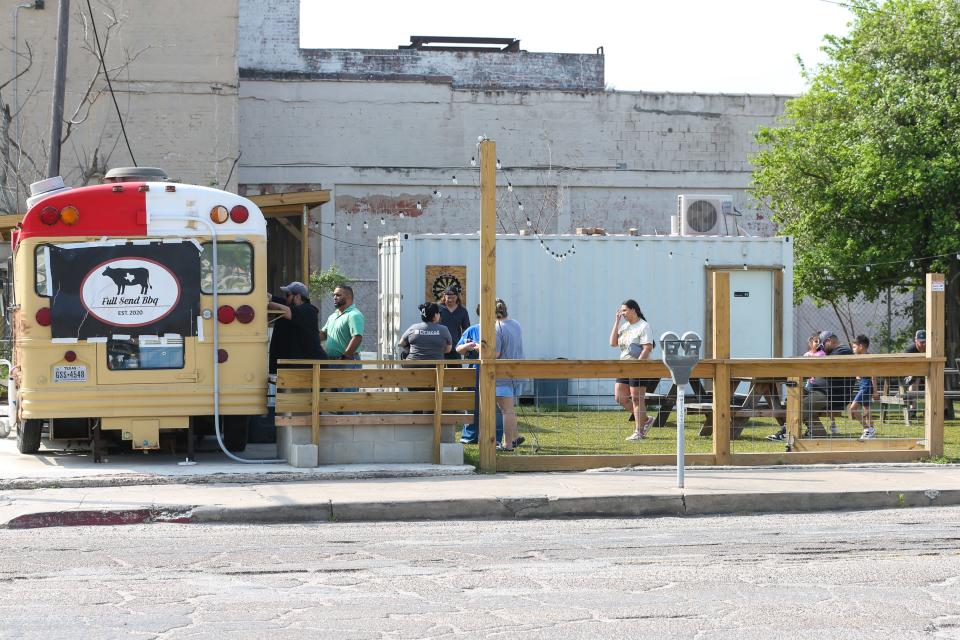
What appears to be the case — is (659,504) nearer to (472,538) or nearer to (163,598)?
(472,538)

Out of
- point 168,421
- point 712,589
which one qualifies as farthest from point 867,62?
point 712,589

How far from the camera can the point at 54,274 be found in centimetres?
1174

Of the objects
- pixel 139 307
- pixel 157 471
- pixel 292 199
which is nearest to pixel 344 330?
pixel 139 307

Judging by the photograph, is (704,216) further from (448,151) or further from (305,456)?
(448,151)

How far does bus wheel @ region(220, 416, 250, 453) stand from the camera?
1252 centimetres

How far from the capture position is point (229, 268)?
12.1 metres

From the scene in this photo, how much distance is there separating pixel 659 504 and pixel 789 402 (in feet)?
12.3

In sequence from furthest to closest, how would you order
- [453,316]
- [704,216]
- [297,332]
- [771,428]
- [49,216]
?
[704,216] < [771,428] < [453,316] < [297,332] < [49,216]

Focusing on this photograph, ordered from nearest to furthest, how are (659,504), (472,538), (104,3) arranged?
(472,538)
(659,504)
(104,3)

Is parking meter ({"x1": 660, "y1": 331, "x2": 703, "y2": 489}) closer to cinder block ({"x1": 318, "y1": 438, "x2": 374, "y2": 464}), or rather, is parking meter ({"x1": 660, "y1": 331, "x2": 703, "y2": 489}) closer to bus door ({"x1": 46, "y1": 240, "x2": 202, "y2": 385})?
cinder block ({"x1": 318, "y1": 438, "x2": 374, "y2": 464})

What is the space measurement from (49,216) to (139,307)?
1.18 meters

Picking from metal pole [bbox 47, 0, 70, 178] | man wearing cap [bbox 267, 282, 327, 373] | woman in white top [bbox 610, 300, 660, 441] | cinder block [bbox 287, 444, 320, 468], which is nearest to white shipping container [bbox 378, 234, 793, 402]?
woman in white top [bbox 610, 300, 660, 441]

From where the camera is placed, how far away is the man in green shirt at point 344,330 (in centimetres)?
1451

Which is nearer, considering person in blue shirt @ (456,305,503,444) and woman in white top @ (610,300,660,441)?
woman in white top @ (610,300,660,441)
